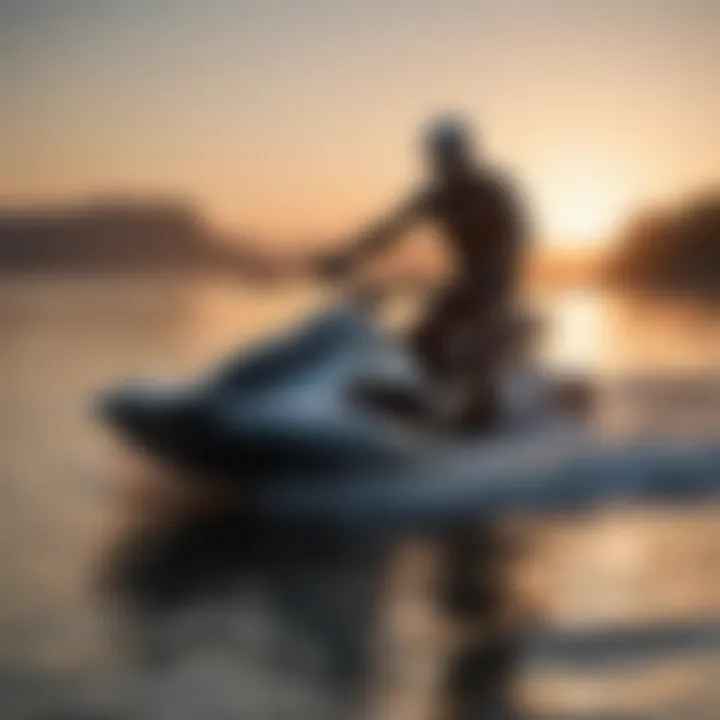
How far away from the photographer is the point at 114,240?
4.26 feet

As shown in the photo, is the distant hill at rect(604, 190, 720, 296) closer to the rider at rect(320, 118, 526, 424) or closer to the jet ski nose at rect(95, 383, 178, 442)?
the rider at rect(320, 118, 526, 424)

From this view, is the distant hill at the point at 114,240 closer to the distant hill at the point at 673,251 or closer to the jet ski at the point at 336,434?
the jet ski at the point at 336,434

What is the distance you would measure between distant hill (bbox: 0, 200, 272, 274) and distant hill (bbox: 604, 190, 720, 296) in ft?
1.24

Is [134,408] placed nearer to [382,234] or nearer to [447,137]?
[382,234]

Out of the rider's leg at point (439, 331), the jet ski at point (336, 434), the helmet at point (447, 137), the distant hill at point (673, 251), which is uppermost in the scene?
the helmet at point (447, 137)

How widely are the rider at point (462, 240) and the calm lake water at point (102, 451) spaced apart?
60 millimetres

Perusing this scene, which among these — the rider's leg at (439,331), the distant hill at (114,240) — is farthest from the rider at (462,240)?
the distant hill at (114,240)

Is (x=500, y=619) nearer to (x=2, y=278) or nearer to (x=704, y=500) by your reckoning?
(x=704, y=500)

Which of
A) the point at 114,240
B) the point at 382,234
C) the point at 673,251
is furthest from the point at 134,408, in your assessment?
the point at 673,251

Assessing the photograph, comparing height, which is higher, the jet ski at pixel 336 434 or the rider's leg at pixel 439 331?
the rider's leg at pixel 439 331

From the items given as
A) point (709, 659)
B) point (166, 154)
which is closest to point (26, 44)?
point (166, 154)

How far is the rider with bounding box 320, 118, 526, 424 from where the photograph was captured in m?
1.29

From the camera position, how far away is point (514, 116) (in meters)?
1.31

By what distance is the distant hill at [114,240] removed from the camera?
4.25 ft
